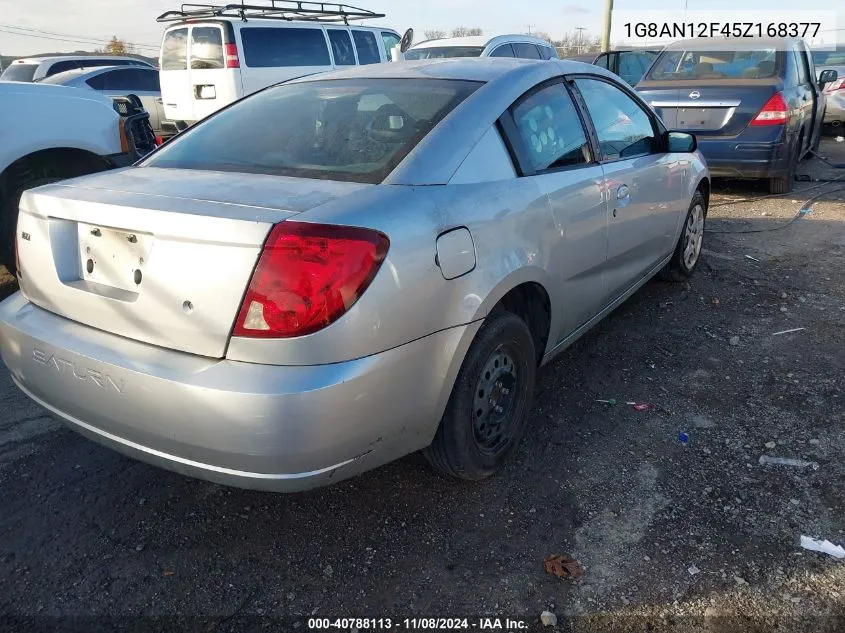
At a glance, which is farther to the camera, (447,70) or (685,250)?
(685,250)

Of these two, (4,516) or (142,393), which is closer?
(142,393)

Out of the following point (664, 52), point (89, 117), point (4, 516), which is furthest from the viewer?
point (664, 52)

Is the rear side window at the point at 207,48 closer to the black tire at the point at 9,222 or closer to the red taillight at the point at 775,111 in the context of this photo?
the black tire at the point at 9,222

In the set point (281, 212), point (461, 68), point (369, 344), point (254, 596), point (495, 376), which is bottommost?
point (254, 596)

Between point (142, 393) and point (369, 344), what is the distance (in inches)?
27.6

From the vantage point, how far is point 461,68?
309 cm

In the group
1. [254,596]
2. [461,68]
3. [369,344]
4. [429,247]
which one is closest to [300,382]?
[369,344]

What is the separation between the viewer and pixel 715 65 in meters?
Result: 8.12

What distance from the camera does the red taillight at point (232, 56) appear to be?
10.0 m

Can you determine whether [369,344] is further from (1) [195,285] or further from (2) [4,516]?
(2) [4,516]

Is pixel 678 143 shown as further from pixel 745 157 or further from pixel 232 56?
pixel 232 56

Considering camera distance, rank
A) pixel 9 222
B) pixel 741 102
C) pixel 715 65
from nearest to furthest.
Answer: pixel 9 222
pixel 741 102
pixel 715 65

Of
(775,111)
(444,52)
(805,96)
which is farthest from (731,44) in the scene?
(444,52)

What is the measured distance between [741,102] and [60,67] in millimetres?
13416
